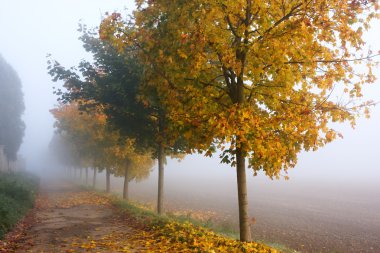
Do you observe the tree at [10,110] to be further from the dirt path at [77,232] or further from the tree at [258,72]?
the tree at [258,72]

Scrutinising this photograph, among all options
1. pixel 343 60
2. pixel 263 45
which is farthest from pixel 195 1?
pixel 343 60

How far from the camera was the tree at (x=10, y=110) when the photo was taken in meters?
46.3

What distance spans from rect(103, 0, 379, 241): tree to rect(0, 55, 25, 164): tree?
43642mm

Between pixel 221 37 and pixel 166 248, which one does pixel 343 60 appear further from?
pixel 166 248

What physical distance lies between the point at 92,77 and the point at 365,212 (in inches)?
964

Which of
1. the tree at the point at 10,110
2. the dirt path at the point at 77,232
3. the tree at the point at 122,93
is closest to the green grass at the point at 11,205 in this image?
the dirt path at the point at 77,232

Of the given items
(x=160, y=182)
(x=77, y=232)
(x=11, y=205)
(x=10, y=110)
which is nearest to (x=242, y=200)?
(x=77, y=232)

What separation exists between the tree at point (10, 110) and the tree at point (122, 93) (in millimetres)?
32794

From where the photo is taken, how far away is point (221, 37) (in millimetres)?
8383

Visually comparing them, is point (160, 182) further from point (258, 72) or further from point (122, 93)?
point (258, 72)

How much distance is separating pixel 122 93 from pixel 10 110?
38312mm

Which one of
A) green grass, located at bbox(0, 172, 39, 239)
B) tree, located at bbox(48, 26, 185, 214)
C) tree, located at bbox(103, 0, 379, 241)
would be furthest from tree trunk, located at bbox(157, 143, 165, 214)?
tree, located at bbox(103, 0, 379, 241)

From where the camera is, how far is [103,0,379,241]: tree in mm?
7652

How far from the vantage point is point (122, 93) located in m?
15.9
